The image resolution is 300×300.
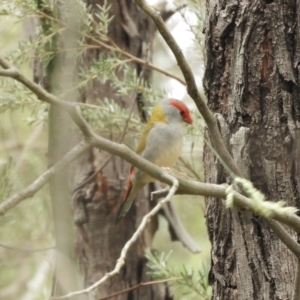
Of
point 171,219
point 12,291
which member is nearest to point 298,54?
point 171,219

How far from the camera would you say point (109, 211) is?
319 cm

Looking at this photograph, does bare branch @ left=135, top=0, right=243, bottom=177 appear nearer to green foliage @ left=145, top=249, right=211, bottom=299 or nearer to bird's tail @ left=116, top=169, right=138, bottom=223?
green foliage @ left=145, top=249, right=211, bottom=299

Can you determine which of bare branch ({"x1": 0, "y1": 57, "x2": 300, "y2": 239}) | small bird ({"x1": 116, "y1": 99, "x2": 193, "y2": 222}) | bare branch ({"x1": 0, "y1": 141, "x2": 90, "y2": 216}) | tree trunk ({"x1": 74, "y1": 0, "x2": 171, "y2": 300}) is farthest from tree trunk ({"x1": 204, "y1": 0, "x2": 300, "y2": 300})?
tree trunk ({"x1": 74, "y1": 0, "x2": 171, "y2": 300})

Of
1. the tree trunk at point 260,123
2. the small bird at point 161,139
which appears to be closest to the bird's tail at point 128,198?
the small bird at point 161,139

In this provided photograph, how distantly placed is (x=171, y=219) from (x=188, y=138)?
2.36 feet

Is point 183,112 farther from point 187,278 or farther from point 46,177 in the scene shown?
point 46,177

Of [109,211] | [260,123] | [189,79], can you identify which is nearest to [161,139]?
[109,211]

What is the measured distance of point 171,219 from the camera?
3.60 metres

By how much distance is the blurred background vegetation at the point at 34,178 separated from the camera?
9.37ft

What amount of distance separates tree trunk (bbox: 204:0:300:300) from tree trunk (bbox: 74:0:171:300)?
1.29m

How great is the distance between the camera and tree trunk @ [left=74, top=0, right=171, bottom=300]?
10.4 ft

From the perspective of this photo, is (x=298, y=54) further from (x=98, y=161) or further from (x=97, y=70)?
(x=98, y=161)

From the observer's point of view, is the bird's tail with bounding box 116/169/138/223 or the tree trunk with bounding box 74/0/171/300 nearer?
the bird's tail with bounding box 116/169/138/223

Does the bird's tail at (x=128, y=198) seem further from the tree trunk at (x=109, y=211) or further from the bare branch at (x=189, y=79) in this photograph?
the bare branch at (x=189, y=79)
